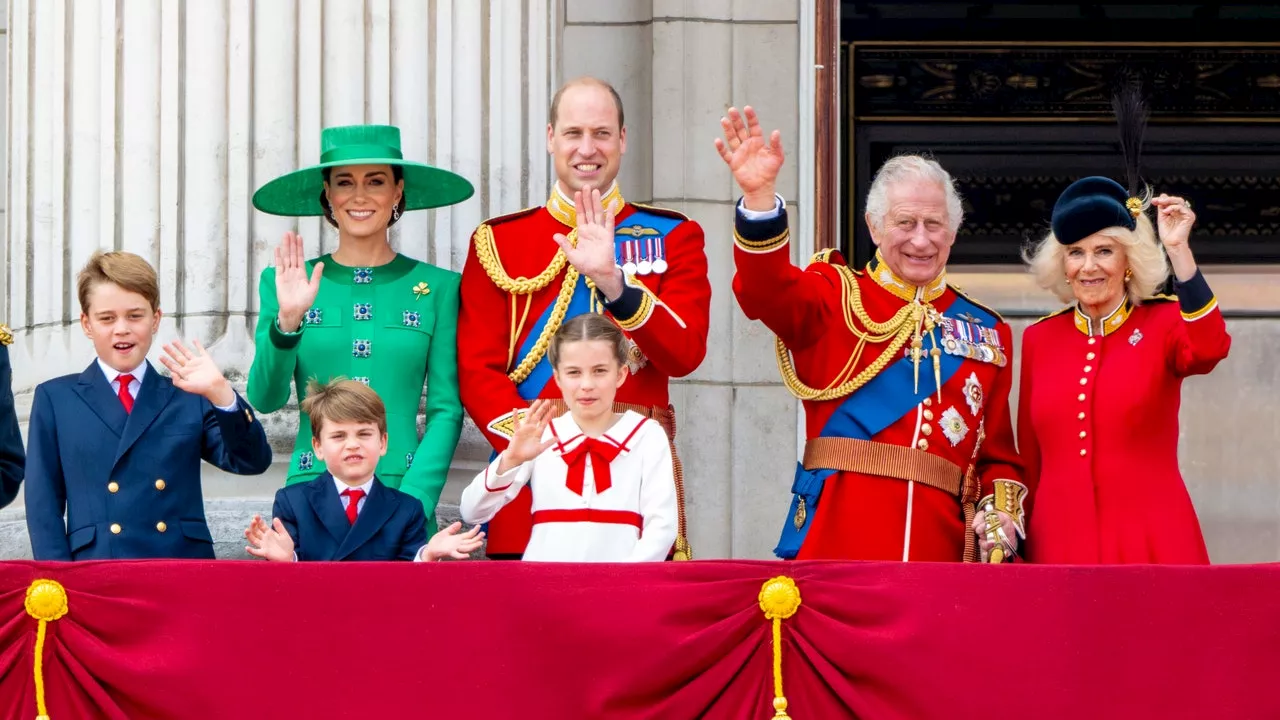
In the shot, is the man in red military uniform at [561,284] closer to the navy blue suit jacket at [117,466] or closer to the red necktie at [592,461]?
the red necktie at [592,461]

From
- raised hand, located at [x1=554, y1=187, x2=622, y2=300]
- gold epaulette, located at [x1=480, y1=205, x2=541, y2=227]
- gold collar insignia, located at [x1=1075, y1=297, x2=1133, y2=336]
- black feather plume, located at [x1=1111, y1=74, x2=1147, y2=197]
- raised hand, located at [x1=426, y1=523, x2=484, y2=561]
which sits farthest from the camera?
black feather plume, located at [x1=1111, y1=74, x2=1147, y2=197]

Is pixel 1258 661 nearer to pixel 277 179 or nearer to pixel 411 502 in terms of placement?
pixel 411 502

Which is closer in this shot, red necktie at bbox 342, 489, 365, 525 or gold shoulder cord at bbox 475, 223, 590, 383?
red necktie at bbox 342, 489, 365, 525

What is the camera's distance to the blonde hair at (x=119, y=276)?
4.57 metres

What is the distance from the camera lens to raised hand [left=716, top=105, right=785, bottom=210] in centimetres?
448

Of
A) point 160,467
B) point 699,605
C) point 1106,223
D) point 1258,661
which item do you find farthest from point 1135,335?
point 160,467

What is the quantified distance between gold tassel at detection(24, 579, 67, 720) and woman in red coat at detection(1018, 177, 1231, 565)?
2099 mm

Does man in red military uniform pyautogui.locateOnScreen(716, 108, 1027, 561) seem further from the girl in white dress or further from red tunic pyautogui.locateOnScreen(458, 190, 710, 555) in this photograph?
the girl in white dress

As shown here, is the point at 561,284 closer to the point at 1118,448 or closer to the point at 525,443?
the point at 525,443

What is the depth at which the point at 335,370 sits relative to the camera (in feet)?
16.0

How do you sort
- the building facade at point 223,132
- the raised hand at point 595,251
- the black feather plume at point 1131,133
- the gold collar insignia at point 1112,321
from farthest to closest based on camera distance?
the building facade at point 223,132 → the black feather plume at point 1131,133 → the gold collar insignia at point 1112,321 → the raised hand at point 595,251

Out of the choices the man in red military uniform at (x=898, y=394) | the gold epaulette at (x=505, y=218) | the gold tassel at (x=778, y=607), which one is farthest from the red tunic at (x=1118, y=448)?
the gold epaulette at (x=505, y=218)

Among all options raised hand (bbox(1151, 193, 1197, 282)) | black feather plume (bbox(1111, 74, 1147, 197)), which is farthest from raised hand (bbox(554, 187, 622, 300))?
black feather plume (bbox(1111, 74, 1147, 197))

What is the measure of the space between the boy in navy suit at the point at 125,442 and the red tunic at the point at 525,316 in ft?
1.71
